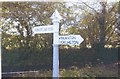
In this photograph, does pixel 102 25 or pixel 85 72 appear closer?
pixel 85 72

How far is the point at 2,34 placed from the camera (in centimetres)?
321

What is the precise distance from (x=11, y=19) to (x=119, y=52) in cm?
138

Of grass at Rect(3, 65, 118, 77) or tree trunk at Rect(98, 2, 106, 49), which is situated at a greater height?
tree trunk at Rect(98, 2, 106, 49)

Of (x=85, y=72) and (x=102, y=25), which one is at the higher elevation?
(x=102, y=25)

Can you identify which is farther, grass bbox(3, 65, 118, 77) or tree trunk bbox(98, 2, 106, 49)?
tree trunk bbox(98, 2, 106, 49)

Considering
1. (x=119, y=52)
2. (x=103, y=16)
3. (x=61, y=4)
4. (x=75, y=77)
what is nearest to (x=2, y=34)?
(x=61, y=4)

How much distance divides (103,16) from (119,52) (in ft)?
1.62

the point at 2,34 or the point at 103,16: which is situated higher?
the point at 103,16

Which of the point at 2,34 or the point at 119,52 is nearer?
the point at 2,34

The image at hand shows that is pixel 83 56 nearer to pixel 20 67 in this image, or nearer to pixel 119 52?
pixel 119 52

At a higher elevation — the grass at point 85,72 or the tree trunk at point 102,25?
the tree trunk at point 102,25

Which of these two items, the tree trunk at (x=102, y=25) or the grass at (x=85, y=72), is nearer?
the grass at (x=85, y=72)

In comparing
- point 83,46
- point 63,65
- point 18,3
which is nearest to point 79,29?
point 83,46

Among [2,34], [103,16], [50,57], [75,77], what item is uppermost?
[103,16]
